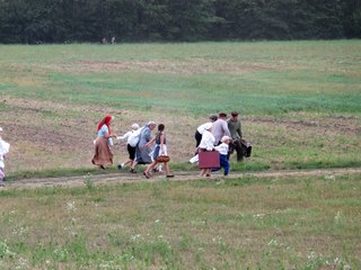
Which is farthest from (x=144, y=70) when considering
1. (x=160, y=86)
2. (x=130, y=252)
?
(x=130, y=252)

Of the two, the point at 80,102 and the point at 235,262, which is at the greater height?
the point at 235,262

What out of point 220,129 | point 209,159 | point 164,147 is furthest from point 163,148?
point 220,129

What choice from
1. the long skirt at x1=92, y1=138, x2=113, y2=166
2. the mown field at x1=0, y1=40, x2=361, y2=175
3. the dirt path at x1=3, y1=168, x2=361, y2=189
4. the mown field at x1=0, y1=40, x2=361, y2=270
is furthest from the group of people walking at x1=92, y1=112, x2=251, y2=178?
the mown field at x1=0, y1=40, x2=361, y2=175

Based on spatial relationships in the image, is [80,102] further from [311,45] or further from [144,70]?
[311,45]

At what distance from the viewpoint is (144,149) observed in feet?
94.5

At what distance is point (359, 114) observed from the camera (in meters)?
44.3

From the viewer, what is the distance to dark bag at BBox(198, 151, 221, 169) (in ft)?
88.6

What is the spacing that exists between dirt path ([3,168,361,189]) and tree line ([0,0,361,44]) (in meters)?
74.6

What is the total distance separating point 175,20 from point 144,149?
265ft

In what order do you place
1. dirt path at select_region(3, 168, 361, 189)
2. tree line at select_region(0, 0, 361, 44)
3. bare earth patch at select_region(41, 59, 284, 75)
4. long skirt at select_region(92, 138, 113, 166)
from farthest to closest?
tree line at select_region(0, 0, 361, 44)
bare earth patch at select_region(41, 59, 284, 75)
long skirt at select_region(92, 138, 113, 166)
dirt path at select_region(3, 168, 361, 189)

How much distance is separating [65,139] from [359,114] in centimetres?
1481

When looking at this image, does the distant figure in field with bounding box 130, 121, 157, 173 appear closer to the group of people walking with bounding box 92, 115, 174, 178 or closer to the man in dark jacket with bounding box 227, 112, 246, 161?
the group of people walking with bounding box 92, 115, 174, 178

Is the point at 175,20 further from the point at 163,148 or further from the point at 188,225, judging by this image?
the point at 188,225

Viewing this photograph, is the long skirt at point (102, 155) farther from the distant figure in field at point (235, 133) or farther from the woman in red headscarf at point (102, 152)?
the distant figure in field at point (235, 133)
